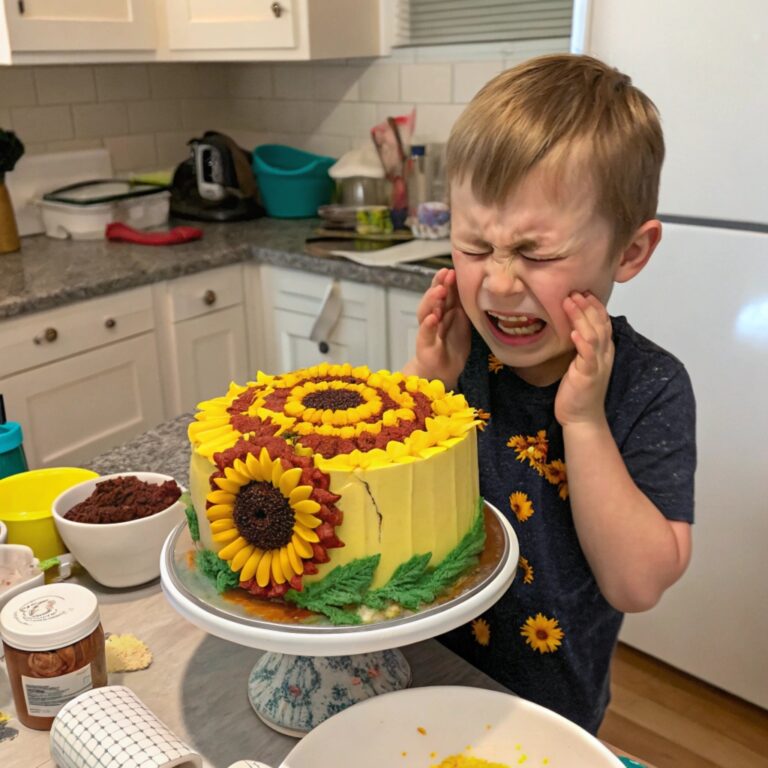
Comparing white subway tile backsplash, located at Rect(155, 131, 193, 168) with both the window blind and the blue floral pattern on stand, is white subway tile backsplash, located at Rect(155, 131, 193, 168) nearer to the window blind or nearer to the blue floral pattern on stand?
the window blind

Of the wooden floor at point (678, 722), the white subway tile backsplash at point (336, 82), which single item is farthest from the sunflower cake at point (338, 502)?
the white subway tile backsplash at point (336, 82)

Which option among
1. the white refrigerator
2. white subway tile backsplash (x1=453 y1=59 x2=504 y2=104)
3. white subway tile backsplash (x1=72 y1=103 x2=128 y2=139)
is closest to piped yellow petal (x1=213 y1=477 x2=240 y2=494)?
the white refrigerator

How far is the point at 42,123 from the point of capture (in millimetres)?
2613

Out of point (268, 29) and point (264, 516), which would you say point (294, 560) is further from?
point (268, 29)

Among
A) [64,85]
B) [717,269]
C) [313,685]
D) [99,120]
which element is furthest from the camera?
[99,120]

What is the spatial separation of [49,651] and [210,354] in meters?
1.81

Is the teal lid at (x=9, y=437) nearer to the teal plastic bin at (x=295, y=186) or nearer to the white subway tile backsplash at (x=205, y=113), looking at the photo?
the teal plastic bin at (x=295, y=186)

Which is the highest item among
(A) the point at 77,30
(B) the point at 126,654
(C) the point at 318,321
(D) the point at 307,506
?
(A) the point at 77,30

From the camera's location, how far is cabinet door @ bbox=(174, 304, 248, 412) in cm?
239

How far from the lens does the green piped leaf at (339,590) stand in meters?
0.65

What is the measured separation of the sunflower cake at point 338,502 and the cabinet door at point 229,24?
73.8 inches

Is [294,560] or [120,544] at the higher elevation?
[294,560]

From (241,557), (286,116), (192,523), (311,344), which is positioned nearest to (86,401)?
(311,344)

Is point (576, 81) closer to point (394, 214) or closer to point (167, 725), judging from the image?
point (167, 725)
